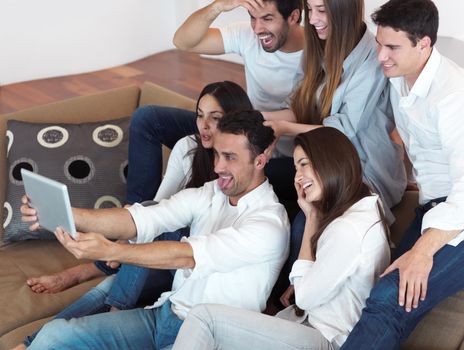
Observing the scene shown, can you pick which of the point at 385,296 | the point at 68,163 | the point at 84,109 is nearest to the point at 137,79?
the point at 84,109

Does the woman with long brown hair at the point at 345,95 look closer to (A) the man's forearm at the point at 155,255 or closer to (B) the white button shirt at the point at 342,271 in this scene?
(B) the white button shirt at the point at 342,271

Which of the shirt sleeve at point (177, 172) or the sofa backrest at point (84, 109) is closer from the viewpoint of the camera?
the shirt sleeve at point (177, 172)

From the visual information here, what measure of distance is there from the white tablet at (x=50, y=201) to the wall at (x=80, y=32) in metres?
3.74

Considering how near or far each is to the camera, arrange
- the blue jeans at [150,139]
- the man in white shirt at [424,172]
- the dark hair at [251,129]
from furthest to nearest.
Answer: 1. the blue jeans at [150,139]
2. the dark hair at [251,129]
3. the man in white shirt at [424,172]

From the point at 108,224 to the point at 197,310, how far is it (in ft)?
1.34

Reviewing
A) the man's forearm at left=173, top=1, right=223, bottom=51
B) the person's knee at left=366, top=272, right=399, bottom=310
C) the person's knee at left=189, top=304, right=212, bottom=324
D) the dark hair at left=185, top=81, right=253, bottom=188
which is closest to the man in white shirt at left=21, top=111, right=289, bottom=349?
the person's knee at left=189, top=304, right=212, bottom=324

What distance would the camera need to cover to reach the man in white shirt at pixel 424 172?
185cm

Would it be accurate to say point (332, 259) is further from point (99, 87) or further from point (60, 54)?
point (60, 54)

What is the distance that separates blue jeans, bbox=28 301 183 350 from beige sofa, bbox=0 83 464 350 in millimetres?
238

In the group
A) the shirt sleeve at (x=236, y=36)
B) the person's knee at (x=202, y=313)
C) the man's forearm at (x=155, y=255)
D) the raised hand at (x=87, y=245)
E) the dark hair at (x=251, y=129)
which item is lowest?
the person's knee at (x=202, y=313)

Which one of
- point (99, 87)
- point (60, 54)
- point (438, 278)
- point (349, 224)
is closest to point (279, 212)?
point (349, 224)

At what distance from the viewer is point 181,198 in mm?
2275

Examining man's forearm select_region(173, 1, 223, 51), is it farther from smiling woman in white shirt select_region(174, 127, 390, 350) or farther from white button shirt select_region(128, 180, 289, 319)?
smiling woman in white shirt select_region(174, 127, 390, 350)

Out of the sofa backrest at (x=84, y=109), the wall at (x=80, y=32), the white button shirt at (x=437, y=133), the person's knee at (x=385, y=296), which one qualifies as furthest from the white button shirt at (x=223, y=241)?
the wall at (x=80, y=32)
